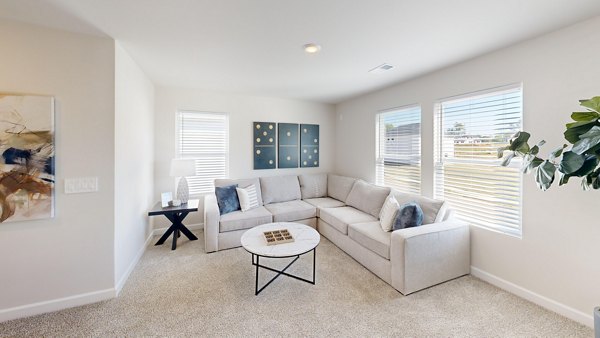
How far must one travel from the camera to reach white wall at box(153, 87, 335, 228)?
3.81m

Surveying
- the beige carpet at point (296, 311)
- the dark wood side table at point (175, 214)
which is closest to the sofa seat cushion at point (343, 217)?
the beige carpet at point (296, 311)

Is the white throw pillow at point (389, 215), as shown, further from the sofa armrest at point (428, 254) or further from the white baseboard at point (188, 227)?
the white baseboard at point (188, 227)

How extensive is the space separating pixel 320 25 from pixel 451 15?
3.25ft

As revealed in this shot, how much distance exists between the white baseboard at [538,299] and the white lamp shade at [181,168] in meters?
3.84

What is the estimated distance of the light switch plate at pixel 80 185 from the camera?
2062 mm

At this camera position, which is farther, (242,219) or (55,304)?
(242,219)

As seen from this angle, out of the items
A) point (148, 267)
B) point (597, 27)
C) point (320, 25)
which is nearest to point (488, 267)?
point (597, 27)

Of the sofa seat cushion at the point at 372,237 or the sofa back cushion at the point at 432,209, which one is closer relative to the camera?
the sofa seat cushion at the point at 372,237

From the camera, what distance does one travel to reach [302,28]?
6.47 ft

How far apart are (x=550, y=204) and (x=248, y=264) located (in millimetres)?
3067

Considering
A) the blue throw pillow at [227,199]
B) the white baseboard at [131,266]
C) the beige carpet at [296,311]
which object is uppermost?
the blue throw pillow at [227,199]

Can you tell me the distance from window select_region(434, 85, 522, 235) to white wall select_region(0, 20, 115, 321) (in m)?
3.68

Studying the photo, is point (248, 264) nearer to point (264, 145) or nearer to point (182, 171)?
point (182, 171)

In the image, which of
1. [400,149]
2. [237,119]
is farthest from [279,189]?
[400,149]
